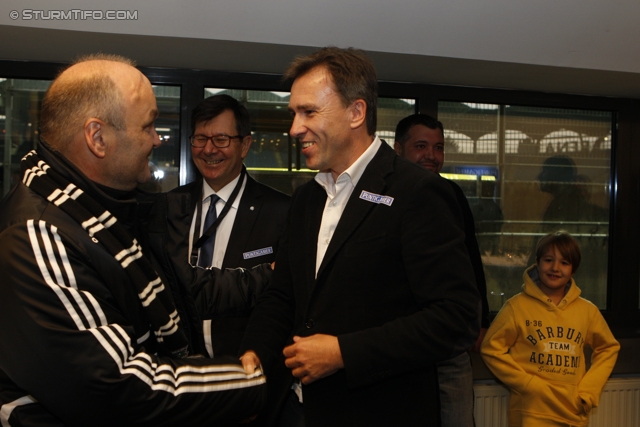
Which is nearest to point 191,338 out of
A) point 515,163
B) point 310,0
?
point 310,0

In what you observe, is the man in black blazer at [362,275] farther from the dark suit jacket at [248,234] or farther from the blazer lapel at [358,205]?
the dark suit jacket at [248,234]

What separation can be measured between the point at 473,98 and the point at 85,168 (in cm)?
245

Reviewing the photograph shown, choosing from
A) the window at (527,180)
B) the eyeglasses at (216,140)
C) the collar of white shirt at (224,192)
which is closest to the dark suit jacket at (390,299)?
the collar of white shirt at (224,192)

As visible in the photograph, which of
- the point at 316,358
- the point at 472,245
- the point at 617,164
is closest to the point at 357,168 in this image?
the point at 316,358

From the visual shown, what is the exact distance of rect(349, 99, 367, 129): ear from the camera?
170 centimetres

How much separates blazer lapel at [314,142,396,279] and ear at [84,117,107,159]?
63cm

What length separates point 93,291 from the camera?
3.87 feet

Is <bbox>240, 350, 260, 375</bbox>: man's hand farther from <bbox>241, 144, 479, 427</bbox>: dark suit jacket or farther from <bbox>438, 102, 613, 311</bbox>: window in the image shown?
<bbox>438, 102, 613, 311</bbox>: window

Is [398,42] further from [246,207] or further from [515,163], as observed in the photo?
[515,163]

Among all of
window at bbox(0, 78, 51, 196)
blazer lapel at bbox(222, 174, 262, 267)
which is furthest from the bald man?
window at bbox(0, 78, 51, 196)

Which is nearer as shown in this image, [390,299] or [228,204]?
[390,299]

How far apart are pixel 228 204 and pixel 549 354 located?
1.61 metres

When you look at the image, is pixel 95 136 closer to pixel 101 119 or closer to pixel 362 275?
pixel 101 119

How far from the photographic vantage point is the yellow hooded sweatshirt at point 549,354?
2.62 metres
